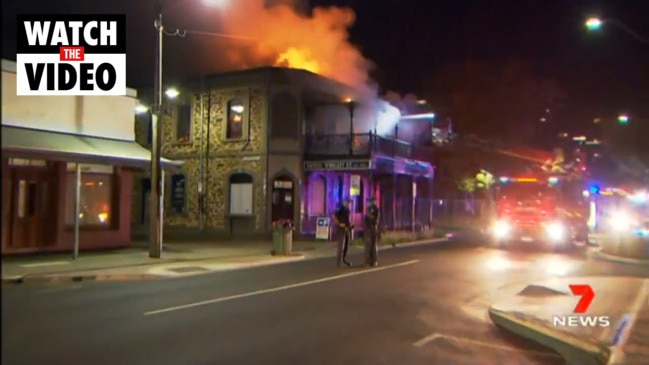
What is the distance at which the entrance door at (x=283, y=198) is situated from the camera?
2738 centimetres

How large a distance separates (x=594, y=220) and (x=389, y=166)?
53.6 ft

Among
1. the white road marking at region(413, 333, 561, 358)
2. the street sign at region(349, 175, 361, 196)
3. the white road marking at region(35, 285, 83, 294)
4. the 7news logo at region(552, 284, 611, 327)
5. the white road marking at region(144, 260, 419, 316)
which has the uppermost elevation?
the street sign at region(349, 175, 361, 196)

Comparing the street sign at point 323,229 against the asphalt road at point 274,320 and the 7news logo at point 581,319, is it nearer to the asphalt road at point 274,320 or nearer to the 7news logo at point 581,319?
the asphalt road at point 274,320

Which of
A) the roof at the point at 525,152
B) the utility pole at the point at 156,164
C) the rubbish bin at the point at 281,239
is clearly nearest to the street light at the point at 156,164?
the utility pole at the point at 156,164

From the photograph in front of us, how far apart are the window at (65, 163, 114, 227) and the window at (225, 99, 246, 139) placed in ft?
29.5

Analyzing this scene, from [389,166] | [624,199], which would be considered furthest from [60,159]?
[624,199]

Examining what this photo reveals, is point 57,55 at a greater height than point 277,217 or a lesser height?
greater

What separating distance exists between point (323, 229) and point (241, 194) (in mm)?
4744

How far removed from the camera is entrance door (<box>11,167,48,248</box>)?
664 inches

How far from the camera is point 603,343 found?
7574 millimetres

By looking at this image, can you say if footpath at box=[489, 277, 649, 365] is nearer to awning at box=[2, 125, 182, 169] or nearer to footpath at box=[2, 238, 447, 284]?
footpath at box=[2, 238, 447, 284]

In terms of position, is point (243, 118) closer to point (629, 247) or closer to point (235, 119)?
point (235, 119)

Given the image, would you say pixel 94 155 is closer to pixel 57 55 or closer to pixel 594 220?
pixel 57 55

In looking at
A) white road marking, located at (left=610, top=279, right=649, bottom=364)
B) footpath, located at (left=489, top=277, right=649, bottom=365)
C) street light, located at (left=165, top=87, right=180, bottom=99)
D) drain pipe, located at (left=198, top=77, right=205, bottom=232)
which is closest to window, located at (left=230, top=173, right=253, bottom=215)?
drain pipe, located at (left=198, top=77, right=205, bottom=232)
